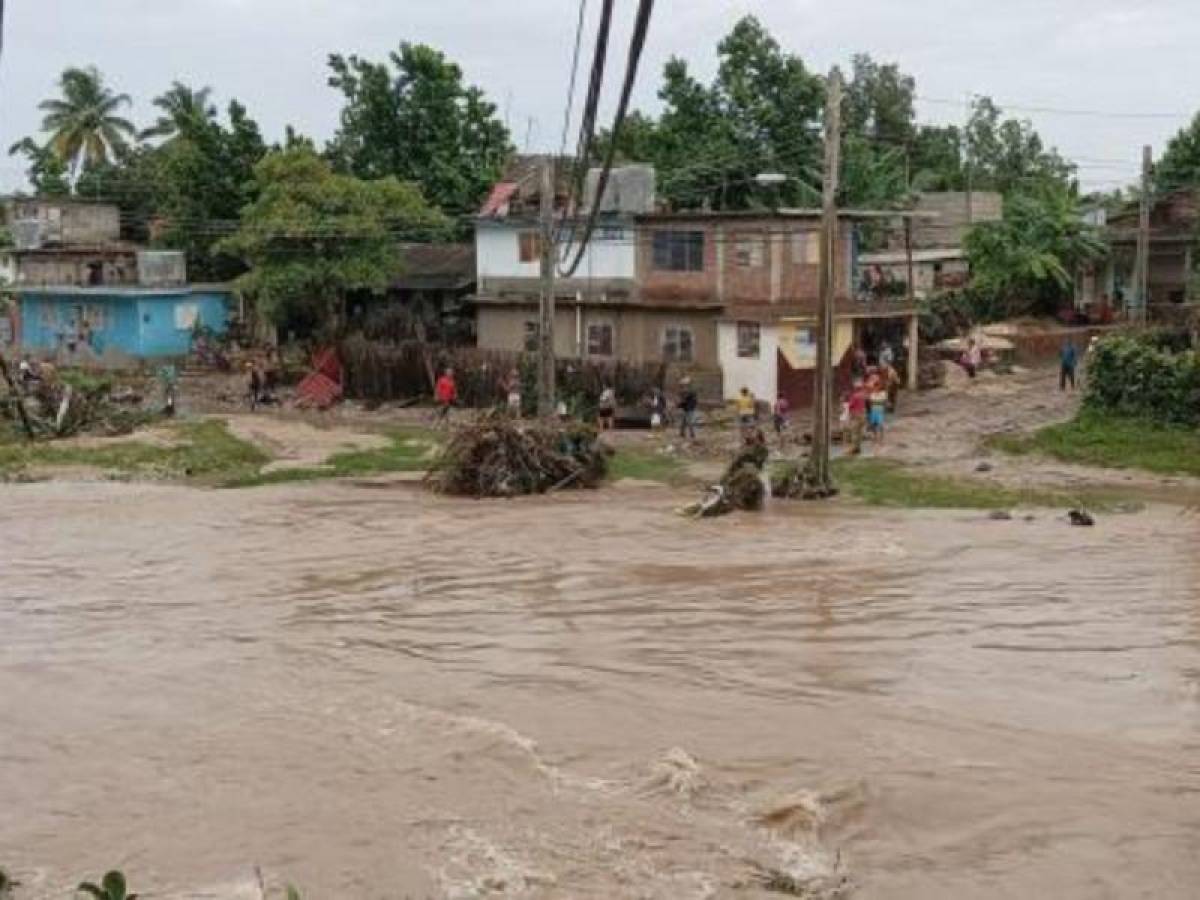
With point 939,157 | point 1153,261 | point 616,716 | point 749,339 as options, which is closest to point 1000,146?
point 939,157

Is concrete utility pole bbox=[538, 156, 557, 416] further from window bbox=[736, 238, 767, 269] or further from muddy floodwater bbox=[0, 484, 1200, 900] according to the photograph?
window bbox=[736, 238, 767, 269]

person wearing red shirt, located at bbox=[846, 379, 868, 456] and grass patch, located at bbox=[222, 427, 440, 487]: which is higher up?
person wearing red shirt, located at bbox=[846, 379, 868, 456]

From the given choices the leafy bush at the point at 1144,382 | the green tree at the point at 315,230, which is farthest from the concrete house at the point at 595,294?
the leafy bush at the point at 1144,382

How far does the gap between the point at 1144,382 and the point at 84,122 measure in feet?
158

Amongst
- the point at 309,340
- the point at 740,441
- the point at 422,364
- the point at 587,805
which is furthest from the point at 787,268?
the point at 587,805

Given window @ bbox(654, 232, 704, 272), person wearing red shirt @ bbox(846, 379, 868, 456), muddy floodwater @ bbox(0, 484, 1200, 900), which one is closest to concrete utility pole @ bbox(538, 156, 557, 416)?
person wearing red shirt @ bbox(846, 379, 868, 456)

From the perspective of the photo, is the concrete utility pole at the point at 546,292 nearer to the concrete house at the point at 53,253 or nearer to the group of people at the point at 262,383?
the group of people at the point at 262,383

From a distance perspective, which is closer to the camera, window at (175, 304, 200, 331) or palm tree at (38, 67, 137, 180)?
window at (175, 304, 200, 331)

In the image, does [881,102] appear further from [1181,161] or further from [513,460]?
[513,460]

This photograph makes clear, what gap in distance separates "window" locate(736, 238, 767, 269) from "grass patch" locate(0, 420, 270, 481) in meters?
11.4

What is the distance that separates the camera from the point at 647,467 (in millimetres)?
26859

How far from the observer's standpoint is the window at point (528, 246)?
3838cm

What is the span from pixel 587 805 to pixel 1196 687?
16.3ft

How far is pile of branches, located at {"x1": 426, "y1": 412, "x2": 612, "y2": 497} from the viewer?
24141mm
